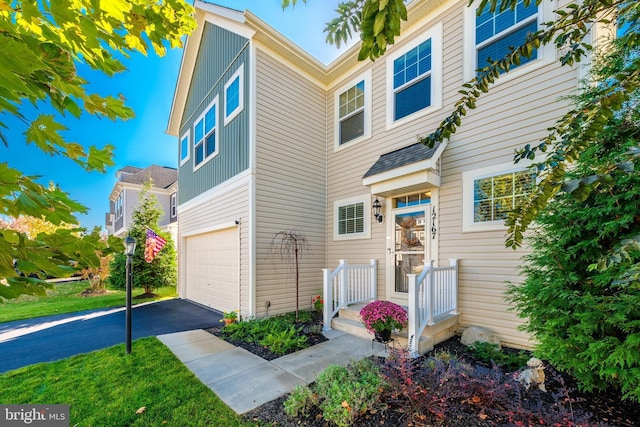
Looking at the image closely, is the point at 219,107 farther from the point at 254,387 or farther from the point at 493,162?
the point at 254,387

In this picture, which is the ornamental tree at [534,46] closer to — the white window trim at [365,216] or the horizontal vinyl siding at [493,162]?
the horizontal vinyl siding at [493,162]

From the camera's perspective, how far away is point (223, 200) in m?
7.40

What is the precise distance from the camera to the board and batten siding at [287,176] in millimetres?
6438

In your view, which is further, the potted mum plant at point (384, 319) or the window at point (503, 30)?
the window at point (503, 30)

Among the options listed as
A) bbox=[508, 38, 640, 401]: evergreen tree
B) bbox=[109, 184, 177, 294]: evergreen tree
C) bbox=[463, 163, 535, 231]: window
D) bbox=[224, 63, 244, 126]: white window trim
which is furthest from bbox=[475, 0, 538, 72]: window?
bbox=[109, 184, 177, 294]: evergreen tree

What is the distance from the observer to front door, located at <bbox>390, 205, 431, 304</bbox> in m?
5.65

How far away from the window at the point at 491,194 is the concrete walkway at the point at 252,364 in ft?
9.18

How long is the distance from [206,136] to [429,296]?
7.73 m

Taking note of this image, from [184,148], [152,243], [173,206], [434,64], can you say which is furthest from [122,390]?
[173,206]

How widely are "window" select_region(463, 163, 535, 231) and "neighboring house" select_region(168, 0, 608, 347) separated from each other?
0.06 feet

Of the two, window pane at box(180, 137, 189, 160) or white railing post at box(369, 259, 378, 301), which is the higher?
window pane at box(180, 137, 189, 160)

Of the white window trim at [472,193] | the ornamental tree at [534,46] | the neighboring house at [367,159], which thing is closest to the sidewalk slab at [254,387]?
the neighboring house at [367,159]

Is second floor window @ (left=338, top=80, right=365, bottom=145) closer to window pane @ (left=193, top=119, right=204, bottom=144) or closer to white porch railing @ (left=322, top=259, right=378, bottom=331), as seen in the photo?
white porch railing @ (left=322, top=259, right=378, bottom=331)

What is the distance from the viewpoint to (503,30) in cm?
488
